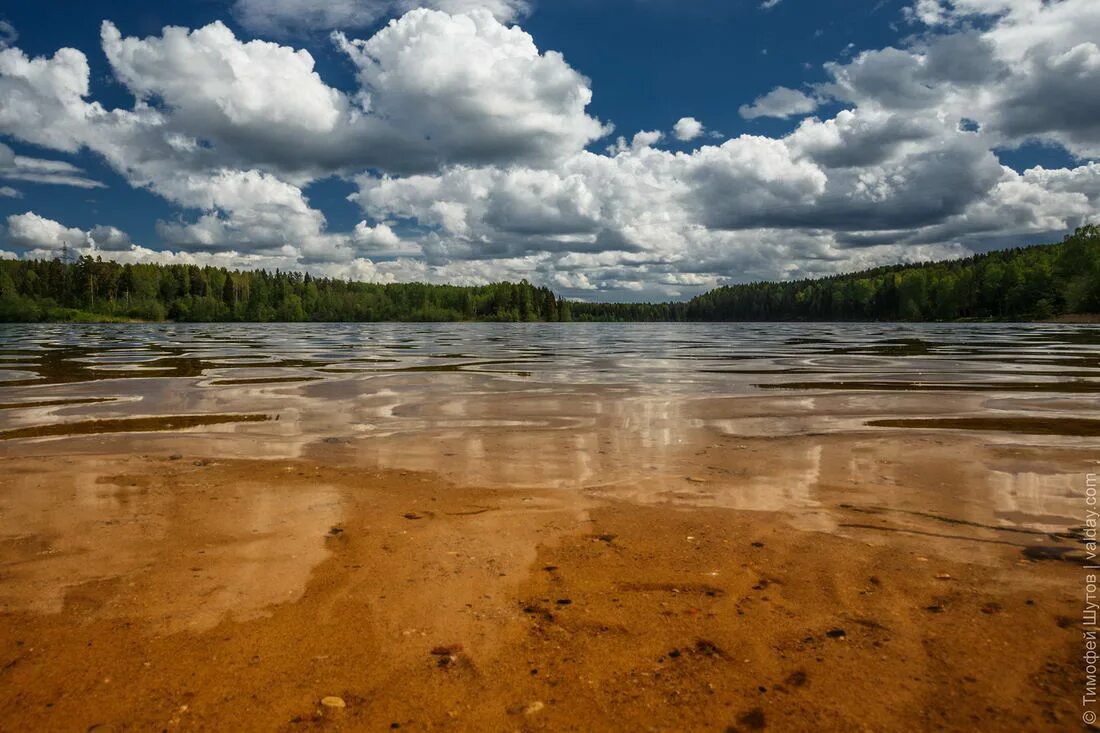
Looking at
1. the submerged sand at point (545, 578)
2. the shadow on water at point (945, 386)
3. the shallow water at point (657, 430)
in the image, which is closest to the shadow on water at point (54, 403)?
the shallow water at point (657, 430)

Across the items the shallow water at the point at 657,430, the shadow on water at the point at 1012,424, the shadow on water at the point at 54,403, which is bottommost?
the shadow on water at the point at 54,403

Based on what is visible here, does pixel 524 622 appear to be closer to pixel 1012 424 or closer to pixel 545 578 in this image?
pixel 545 578

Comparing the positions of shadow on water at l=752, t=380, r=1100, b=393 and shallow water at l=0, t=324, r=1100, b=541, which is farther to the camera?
shadow on water at l=752, t=380, r=1100, b=393

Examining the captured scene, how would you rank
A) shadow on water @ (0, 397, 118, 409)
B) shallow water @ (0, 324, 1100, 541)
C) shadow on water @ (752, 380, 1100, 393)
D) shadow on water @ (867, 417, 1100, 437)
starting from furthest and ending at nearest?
shadow on water @ (752, 380, 1100, 393) → shadow on water @ (0, 397, 118, 409) → shadow on water @ (867, 417, 1100, 437) → shallow water @ (0, 324, 1100, 541)


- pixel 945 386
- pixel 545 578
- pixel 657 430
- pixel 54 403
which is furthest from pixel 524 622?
pixel 945 386

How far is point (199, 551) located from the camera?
205 inches

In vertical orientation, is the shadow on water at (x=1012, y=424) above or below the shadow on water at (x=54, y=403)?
above

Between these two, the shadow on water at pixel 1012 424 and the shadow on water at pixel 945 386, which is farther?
the shadow on water at pixel 945 386

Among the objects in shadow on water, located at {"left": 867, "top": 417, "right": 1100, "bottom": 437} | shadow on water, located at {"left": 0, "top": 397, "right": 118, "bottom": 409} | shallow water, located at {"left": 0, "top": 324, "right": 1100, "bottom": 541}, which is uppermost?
shadow on water, located at {"left": 867, "top": 417, "right": 1100, "bottom": 437}

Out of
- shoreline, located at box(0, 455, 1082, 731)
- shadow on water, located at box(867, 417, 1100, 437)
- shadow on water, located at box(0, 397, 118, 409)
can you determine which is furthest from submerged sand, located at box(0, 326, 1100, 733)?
shadow on water, located at box(0, 397, 118, 409)

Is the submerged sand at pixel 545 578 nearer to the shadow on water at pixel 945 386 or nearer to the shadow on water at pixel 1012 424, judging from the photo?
the shadow on water at pixel 1012 424

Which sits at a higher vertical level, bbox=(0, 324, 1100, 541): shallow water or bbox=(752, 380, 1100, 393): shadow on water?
bbox=(752, 380, 1100, 393): shadow on water

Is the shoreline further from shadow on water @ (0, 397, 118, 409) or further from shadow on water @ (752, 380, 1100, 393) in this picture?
shadow on water @ (752, 380, 1100, 393)

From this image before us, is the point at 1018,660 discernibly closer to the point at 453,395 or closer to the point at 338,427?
the point at 338,427
